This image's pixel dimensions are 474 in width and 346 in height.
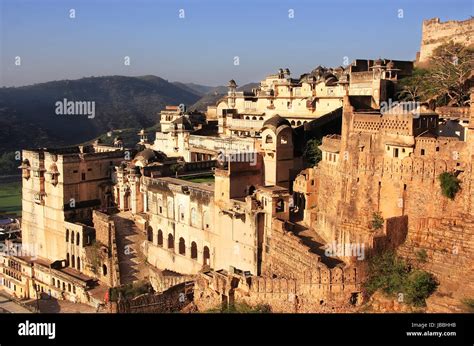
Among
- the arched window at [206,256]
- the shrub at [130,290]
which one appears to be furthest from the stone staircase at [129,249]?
the arched window at [206,256]

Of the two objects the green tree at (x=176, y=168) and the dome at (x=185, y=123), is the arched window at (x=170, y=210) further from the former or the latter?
the dome at (x=185, y=123)

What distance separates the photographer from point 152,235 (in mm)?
31797

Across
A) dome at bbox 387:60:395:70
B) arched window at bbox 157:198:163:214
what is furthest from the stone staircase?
dome at bbox 387:60:395:70

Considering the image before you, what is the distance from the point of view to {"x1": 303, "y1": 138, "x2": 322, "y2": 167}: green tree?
28938 millimetres

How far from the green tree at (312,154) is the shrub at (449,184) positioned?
964 centimetres

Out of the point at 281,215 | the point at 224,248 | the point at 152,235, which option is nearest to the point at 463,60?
the point at 281,215

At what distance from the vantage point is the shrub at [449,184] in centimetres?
1928

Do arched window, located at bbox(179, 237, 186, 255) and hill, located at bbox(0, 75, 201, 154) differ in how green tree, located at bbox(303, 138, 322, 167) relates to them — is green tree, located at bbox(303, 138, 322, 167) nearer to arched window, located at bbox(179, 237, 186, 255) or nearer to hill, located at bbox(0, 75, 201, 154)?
arched window, located at bbox(179, 237, 186, 255)

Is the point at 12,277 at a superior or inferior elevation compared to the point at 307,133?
inferior

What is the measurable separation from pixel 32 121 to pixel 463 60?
10356cm

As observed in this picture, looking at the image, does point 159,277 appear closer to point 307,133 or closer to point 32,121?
point 307,133

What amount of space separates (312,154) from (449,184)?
10.4 m

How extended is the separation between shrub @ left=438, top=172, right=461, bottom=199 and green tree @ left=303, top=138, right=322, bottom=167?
964cm

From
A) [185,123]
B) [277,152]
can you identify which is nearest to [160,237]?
[277,152]
